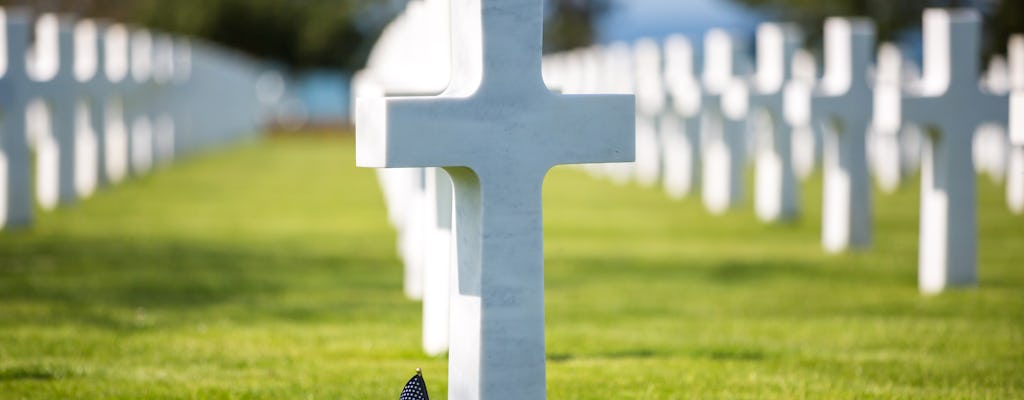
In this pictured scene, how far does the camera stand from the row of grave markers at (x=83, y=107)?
13078 millimetres

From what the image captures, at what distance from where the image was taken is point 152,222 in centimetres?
1444

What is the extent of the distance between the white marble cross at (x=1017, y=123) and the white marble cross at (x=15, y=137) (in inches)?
332

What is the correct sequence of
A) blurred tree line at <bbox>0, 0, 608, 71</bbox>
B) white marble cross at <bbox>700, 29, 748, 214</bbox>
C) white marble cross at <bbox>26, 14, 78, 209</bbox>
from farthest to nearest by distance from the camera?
1. blurred tree line at <bbox>0, 0, 608, 71</bbox>
2. white marble cross at <bbox>700, 29, 748, 214</bbox>
3. white marble cross at <bbox>26, 14, 78, 209</bbox>

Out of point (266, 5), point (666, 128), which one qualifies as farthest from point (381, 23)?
point (666, 128)

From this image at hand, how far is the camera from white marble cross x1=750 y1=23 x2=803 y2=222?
12.6 metres

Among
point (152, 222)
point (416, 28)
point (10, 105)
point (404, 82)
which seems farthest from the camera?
point (152, 222)

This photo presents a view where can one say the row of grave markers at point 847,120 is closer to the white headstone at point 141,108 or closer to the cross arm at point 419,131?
the cross arm at point 419,131

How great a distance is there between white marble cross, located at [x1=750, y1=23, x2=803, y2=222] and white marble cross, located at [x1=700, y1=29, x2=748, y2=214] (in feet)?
2.38

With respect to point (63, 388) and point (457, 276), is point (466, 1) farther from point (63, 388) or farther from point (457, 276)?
point (63, 388)

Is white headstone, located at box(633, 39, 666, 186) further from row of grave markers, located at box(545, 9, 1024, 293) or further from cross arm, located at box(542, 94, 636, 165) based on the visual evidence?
cross arm, located at box(542, 94, 636, 165)

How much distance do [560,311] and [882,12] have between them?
2980 cm

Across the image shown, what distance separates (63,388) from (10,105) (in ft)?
24.4

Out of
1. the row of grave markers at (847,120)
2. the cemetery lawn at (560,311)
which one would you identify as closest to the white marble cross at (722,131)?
the row of grave markers at (847,120)

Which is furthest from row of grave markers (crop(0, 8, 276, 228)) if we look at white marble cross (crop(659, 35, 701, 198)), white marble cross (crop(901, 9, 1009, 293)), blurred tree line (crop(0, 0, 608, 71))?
blurred tree line (crop(0, 0, 608, 71))
